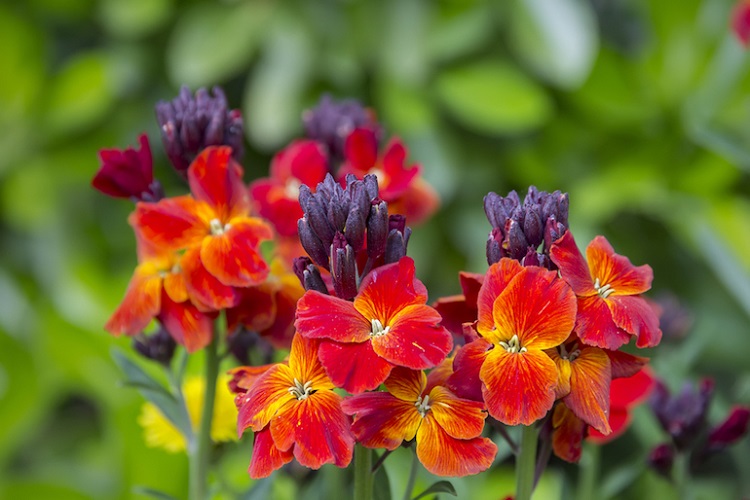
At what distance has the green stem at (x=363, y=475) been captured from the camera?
0.41 meters

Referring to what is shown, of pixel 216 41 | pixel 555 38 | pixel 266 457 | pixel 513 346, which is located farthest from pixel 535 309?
pixel 216 41

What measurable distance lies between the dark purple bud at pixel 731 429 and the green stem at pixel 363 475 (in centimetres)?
29

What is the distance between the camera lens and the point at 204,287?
1.58 feet

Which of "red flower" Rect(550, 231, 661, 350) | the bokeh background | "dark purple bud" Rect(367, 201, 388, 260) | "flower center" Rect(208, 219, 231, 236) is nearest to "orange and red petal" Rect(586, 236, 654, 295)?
"red flower" Rect(550, 231, 661, 350)

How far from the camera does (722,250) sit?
0.75m

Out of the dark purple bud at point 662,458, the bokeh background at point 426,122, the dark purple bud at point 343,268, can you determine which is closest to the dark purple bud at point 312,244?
the dark purple bud at point 343,268

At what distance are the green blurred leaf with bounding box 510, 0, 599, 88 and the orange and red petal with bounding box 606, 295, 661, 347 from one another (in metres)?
0.97

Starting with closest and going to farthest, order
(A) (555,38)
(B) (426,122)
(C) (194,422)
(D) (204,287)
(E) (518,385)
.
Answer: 1. (E) (518,385)
2. (D) (204,287)
3. (C) (194,422)
4. (A) (555,38)
5. (B) (426,122)

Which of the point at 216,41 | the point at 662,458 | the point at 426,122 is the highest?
the point at 662,458

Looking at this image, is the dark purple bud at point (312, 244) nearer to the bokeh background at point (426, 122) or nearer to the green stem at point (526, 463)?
the green stem at point (526, 463)

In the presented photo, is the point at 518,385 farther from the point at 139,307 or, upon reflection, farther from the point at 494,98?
the point at 494,98

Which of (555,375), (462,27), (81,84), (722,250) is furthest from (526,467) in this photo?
(81,84)

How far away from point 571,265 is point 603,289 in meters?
0.03

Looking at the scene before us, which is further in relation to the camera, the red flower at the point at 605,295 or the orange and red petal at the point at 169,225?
the orange and red petal at the point at 169,225
